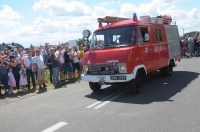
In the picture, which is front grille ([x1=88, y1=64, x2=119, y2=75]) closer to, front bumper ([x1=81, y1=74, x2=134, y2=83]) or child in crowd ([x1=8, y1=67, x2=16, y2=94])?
front bumper ([x1=81, y1=74, x2=134, y2=83])

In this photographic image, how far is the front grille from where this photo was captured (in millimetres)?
9586

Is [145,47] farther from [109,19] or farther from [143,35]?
[109,19]

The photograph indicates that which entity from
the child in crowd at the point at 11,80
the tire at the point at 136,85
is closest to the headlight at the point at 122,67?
the tire at the point at 136,85

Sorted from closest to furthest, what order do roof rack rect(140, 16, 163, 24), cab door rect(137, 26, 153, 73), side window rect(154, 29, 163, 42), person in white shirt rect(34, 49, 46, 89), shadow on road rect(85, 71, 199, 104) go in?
shadow on road rect(85, 71, 199, 104) → cab door rect(137, 26, 153, 73) → roof rack rect(140, 16, 163, 24) → side window rect(154, 29, 163, 42) → person in white shirt rect(34, 49, 46, 89)

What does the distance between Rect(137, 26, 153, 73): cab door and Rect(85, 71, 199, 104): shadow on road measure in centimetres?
85


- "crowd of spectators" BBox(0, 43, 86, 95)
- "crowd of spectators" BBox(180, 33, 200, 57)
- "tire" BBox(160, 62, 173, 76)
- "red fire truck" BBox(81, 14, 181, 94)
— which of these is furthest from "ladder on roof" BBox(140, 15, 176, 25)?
"crowd of spectators" BBox(180, 33, 200, 57)

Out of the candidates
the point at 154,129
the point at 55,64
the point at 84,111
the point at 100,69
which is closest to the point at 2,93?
the point at 55,64

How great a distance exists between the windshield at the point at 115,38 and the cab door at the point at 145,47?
0.31 metres

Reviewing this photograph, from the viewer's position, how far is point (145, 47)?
10.6 meters

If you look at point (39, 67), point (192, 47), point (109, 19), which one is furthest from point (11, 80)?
point (192, 47)

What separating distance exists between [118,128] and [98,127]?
1.49 ft

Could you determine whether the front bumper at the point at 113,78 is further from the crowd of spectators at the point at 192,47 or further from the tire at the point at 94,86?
the crowd of spectators at the point at 192,47

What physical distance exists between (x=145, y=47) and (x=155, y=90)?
1.57 m

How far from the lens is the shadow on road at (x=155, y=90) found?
9055mm
